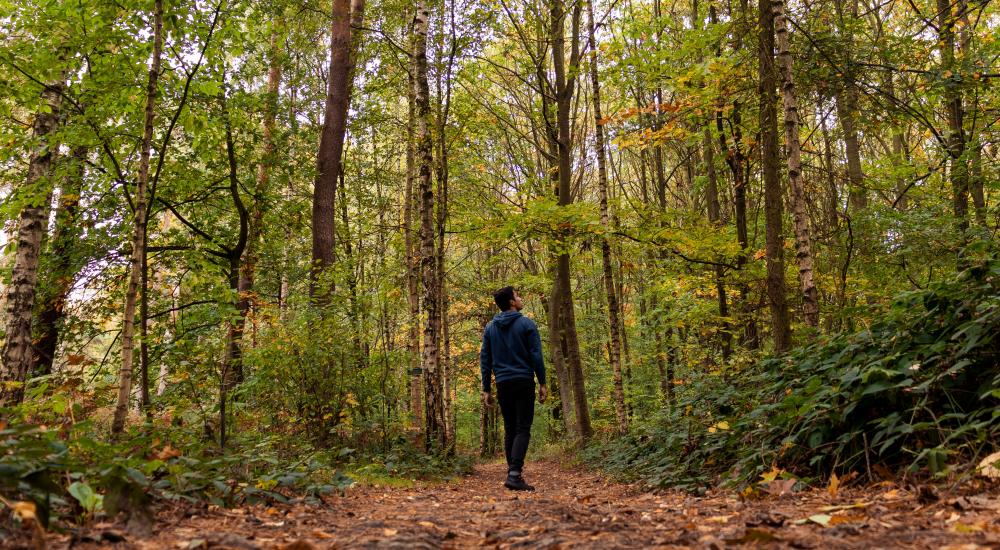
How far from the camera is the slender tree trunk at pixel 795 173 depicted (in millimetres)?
7395

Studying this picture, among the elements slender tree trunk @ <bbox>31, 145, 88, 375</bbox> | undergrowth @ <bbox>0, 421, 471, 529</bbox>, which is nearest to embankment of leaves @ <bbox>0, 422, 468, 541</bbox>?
undergrowth @ <bbox>0, 421, 471, 529</bbox>

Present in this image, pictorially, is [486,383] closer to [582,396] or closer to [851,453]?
[851,453]

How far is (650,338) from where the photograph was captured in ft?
77.4

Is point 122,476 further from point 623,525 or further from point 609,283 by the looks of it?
point 609,283

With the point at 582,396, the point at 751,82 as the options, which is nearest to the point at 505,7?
the point at 751,82

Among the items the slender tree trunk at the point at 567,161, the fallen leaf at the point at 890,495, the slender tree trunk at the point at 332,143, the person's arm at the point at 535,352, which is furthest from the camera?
the slender tree trunk at the point at 567,161

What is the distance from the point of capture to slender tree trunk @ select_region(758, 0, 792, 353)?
808 cm

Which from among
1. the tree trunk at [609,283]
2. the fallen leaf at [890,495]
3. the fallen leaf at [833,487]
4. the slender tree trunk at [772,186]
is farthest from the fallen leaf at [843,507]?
the tree trunk at [609,283]

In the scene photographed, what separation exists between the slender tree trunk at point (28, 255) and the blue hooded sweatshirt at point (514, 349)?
22.4ft

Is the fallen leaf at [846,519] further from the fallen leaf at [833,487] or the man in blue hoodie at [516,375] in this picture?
the man in blue hoodie at [516,375]

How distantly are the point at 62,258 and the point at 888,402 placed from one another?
13.0m

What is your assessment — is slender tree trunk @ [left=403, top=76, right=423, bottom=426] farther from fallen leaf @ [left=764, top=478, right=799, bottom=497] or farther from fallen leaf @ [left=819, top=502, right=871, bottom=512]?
fallen leaf @ [left=819, top=502, right=871, bottom=512]

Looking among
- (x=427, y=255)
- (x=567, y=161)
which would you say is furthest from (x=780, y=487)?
(x=567, y=161)

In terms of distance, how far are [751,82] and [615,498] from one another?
715 centimetres
